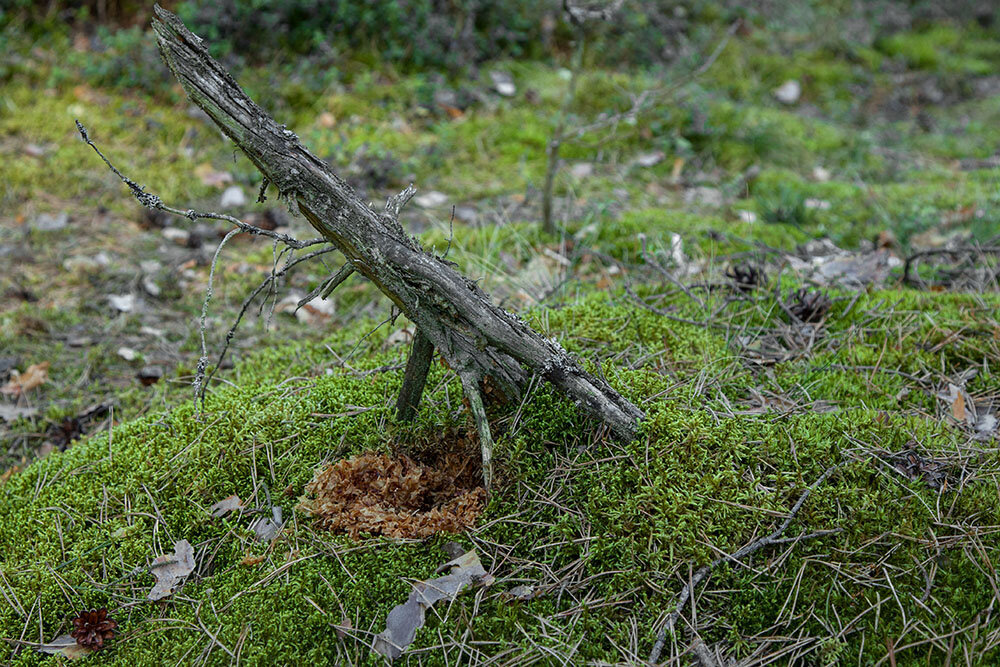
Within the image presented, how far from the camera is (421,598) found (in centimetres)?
212

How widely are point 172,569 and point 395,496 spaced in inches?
30.1

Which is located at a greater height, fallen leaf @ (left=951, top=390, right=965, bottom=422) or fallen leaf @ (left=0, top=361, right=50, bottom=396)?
fallen leaf @ (left=0, top=361, right=50, bottom=396)

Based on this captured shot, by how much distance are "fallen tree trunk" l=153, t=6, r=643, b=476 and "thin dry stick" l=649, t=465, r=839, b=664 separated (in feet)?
1.57

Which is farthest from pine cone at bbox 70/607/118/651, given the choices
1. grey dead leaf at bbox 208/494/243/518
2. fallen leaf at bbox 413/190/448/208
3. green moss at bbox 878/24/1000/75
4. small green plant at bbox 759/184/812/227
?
green moss at bbox 878/24/1000/75

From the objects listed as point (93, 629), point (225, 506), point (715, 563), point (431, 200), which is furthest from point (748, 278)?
point (93, 629)

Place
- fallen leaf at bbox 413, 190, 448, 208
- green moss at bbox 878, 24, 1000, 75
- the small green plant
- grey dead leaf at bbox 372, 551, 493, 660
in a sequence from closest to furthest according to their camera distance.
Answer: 1. grey dead leaf at bbox 372, 551, 493, 660
2. the small green plant
3. fallen leaf at bbox 413, 190, 448, 208
4. green moss at bbox 878, 24, 1000, 75

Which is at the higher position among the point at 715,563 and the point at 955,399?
the point at 715,563

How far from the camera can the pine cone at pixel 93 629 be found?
212 centimetres

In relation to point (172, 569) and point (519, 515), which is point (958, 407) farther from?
point (172, 569)

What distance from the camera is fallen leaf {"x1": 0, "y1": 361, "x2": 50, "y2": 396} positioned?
3510 millimetres

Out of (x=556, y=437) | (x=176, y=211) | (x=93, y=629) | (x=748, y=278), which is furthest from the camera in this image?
(x=748, y=278)

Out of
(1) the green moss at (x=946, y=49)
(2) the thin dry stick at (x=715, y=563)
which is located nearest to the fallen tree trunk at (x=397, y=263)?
(2) the thin dry stick at (x=715, y=563)

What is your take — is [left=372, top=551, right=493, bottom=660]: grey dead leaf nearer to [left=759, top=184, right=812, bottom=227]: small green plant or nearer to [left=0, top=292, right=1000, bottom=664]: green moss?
[left=0, top=292, right=1000, bottom=664]: green moss

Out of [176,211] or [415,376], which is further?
[415,376]
